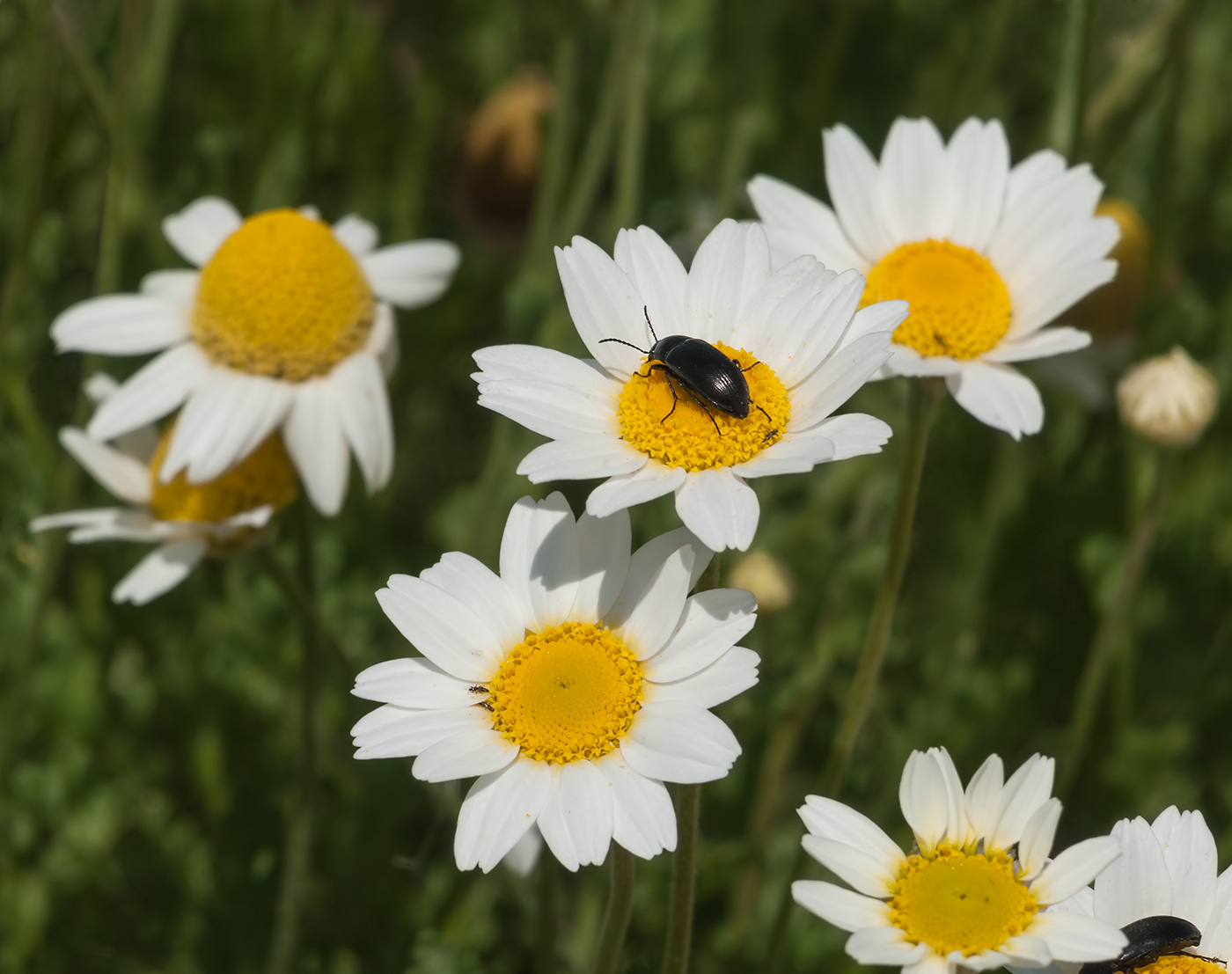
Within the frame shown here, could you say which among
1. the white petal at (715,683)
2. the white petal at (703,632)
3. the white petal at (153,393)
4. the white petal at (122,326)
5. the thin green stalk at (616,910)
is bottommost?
the thin green stalk at (616,910)

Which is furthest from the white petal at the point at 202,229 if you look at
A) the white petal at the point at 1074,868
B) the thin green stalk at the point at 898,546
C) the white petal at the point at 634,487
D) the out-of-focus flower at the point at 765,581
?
the white petal at the point at 1074,868

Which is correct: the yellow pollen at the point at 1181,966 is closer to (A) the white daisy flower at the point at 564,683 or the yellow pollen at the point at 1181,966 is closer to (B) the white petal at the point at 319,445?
(A) the white daisy flower at the point at 564,683

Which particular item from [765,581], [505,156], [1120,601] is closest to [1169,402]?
[1120,601]

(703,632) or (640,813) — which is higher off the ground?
(703,632)

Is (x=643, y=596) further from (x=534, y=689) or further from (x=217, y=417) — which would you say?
(x=217, y=417)

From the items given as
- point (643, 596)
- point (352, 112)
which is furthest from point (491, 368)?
point (352, 112)

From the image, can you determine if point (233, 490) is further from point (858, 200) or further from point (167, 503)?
point (858, 200)
